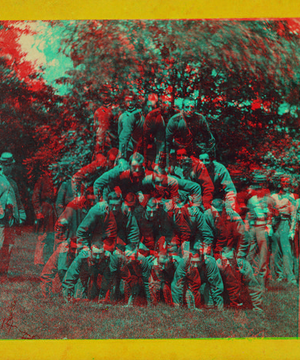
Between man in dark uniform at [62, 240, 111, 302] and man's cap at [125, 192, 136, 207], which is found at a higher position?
man's cap at [125, 192, 136, 207]

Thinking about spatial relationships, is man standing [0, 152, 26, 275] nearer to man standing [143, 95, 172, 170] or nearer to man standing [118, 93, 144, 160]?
man standing [118, 93, 144, 160]

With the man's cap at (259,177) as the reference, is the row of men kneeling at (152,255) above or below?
below

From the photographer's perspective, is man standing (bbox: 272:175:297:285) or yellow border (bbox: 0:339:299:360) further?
man standing (bbox: 272:175:297:285)

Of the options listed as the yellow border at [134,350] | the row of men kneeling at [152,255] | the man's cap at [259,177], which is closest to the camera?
the yellow border at [134,350]

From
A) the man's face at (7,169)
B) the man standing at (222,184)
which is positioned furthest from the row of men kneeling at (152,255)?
the man's face at (7,169)

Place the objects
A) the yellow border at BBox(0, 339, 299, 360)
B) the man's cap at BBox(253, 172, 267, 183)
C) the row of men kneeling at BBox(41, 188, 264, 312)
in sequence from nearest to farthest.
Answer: the yellow border at BBox(0, 339, 299, 360), the row of men kneeling at BBox(41, 188, 264, 312), the man's cap at BBox(253, 172, 267, 183)

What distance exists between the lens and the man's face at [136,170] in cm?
418

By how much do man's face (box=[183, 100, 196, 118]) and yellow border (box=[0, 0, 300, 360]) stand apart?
955mm

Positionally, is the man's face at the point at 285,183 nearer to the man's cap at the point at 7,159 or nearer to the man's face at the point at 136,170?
the man's face at the point at 136,170

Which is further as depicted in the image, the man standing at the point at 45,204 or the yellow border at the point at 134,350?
the man standing at the point at 45,204

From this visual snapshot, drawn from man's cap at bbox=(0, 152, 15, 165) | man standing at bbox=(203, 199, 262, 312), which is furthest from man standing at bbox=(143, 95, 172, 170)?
man's cap at bbox=(0, 152, 15, 165)

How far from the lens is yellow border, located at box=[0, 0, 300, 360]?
157 inches

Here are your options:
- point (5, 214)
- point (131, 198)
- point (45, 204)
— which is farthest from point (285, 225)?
point (5, 214)

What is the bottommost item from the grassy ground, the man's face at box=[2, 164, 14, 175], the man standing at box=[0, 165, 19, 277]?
the grassy ground
